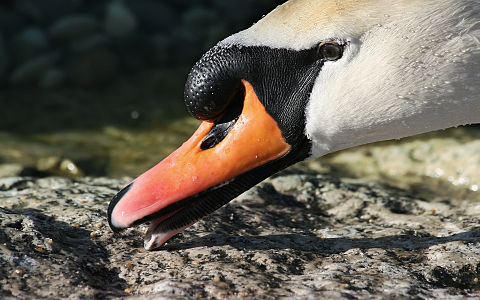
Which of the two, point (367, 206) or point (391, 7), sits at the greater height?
point (391, 7)

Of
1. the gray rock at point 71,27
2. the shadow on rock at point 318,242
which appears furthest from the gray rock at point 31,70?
the shadow on rock at point 318,242

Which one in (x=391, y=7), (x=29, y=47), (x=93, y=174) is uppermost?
(x=29, y=47)

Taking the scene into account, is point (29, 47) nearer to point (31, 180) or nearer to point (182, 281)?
point (31, 180)

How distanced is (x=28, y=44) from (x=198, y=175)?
6.58 metres

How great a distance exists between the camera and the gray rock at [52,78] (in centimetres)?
832

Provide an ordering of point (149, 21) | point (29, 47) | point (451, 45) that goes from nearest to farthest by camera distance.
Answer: point (451, 45) → point (29, 47) → point (149, 21)

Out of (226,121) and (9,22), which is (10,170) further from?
(9,22)

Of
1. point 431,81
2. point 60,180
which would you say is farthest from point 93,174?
point 431,81

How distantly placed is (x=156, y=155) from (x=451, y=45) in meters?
3.69

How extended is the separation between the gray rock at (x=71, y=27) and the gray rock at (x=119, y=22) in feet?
0.76

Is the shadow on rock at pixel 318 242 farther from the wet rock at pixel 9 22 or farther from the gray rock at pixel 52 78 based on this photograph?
the wet rock at pixel 9 22

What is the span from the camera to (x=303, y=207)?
425 centimetres

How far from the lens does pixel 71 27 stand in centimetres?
919

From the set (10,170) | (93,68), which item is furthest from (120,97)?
(10,170)
